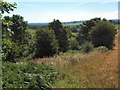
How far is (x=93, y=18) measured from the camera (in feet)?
137

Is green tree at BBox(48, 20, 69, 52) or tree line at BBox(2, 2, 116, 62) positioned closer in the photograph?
tree line at BBox(2, 2, 116, 62)

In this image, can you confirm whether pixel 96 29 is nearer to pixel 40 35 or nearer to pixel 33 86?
pixel 40 35

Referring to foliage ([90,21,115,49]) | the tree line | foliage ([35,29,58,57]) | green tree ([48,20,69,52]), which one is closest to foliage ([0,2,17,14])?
the tree line

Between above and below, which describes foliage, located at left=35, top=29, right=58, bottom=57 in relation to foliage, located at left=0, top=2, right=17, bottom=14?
below

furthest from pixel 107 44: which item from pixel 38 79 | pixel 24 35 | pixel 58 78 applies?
pixel 38 79

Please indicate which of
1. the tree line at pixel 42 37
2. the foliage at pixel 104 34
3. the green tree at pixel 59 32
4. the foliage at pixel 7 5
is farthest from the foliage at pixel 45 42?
the foliage at pixel 7 5

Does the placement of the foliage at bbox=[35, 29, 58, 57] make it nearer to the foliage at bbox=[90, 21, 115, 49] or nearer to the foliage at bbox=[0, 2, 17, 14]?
the foliage at bbox=[90, 21, 115, 49]

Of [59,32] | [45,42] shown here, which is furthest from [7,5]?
[59,32]

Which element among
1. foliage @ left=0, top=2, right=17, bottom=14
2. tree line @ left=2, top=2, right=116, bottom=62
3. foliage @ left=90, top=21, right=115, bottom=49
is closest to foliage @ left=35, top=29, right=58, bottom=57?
tree line @ left=2, top=2, right=116, bottom=62

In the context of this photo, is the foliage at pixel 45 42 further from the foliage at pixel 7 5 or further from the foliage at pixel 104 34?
the foliage at pixel 7 5

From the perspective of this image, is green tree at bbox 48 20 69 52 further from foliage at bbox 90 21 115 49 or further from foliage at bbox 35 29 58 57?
foliage at bbox 35 29 58 57

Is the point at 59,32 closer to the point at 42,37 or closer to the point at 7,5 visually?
the point at 42,37

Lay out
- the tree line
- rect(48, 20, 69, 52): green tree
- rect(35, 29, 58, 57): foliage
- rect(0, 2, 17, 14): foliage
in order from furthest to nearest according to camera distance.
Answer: rect(48, 20, 69, 52): green tree → rect(35, 29, 58, 57): foliage → the tree line → rect(0, 2, 17, 14): foliage

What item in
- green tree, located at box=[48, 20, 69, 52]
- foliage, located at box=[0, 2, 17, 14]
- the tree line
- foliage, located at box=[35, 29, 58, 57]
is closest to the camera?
foliage, located at box=[0, 2, 17, 14]
